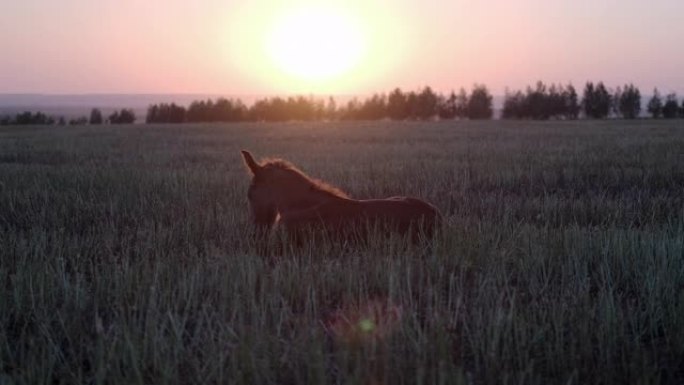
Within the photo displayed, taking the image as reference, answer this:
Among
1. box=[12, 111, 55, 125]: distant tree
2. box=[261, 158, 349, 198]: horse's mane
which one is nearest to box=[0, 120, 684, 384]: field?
box=[261, 158, 349, 198]: horse's mane

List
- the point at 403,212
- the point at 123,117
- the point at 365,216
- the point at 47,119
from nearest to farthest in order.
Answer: the point at 365,216
the point at 403,212
the point at 47,119
the point at 123,117

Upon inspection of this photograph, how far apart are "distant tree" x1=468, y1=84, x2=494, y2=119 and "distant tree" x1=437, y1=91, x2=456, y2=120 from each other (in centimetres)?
215

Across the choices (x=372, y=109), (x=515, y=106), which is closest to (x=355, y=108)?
(x=372, y=109)

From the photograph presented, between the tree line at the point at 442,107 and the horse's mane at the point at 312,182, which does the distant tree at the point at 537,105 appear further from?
the horse's mane at the point at 312,182

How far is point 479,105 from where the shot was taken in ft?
290

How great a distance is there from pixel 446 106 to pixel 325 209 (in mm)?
83709

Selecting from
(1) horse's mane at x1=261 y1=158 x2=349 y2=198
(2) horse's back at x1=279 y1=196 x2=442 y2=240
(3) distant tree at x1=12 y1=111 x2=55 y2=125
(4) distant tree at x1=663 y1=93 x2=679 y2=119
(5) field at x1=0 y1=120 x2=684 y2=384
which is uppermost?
(4) distant tree at x1=663 y1=93 x2=679 y2=119

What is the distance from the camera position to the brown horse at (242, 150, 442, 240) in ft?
20.2

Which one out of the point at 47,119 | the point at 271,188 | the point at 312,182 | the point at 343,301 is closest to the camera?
the point at 343,301

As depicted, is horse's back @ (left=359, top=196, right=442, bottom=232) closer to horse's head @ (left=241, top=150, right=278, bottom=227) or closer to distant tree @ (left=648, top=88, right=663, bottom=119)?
horse's head @ (left=241, top=150, right=278, bottom=227)

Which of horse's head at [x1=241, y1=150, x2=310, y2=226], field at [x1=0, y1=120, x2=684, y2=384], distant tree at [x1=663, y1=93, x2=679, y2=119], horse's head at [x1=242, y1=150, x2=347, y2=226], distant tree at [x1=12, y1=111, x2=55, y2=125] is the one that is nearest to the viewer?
field at [x1=0, y1=120, x2=684, y2=384]

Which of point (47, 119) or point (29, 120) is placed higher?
point (47, 119)

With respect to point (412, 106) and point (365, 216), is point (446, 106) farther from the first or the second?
point (365, 216)

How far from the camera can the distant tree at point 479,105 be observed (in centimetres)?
8819
